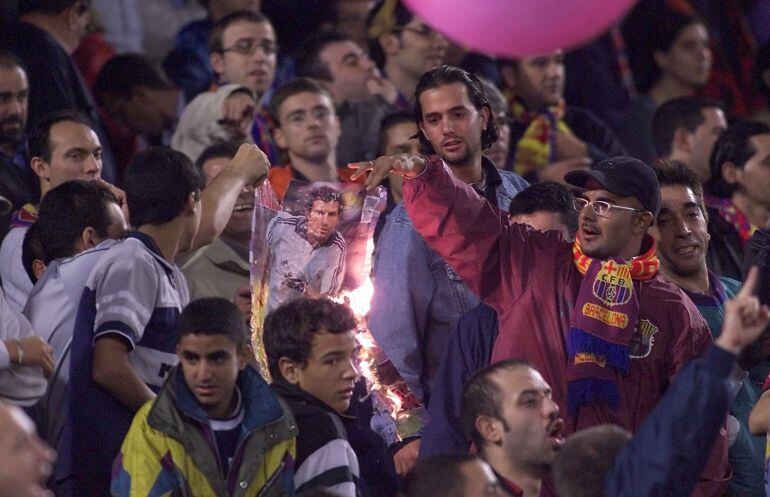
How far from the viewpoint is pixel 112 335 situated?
5375 mm

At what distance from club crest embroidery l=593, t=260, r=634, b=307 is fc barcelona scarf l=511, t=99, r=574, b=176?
129 inches

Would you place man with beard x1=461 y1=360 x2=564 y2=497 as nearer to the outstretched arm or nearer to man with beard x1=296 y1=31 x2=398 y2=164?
the outstretched arm

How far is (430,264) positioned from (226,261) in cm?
115

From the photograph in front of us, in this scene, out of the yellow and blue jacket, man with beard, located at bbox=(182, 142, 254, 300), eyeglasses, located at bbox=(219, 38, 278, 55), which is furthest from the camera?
eyeglasses, located at bbox=(219, 38, 278, 55)

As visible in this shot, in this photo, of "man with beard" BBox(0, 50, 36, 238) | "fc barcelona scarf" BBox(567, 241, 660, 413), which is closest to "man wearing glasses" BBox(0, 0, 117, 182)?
"man with beard" BBox(0, 50, 36, 238)

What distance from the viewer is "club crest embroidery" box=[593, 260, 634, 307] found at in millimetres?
5340

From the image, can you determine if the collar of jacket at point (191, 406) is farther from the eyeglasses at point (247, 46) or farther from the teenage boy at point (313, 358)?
the eyeglasses at point (247, 46)

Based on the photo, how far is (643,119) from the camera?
1004cm

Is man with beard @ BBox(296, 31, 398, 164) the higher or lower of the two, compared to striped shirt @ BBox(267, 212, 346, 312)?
higher

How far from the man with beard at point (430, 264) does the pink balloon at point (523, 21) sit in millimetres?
624

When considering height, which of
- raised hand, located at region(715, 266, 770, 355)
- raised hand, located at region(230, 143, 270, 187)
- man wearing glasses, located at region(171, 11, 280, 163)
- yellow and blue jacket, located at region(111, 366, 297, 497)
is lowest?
yellow and blue jacket, located at region(111, 366, 297, 497)

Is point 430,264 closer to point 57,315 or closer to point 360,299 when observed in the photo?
point 360,299

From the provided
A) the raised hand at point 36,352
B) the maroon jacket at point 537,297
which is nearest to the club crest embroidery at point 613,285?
the maroon jacket at point 537,297

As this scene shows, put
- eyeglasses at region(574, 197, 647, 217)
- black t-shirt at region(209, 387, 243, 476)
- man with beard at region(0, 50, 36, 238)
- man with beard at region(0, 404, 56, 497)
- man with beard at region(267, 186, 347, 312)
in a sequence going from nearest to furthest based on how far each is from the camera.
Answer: man with beard at region(0, 404, 56, 497)
black t-shirt at region(209, 387, 243, 476)
eyeglasses at region(574, 197, 647, 217)
man with beard at region(267, 186, 347, 312)
man with beard at region(0, 50, 36, 238)
